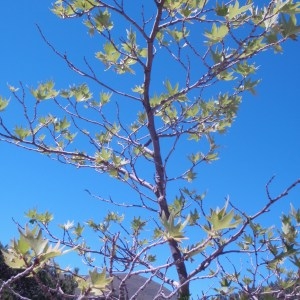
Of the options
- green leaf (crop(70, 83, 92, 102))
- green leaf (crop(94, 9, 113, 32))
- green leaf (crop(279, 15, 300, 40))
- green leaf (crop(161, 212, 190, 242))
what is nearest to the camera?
green leaf (crop(161, 212, 190, 242))

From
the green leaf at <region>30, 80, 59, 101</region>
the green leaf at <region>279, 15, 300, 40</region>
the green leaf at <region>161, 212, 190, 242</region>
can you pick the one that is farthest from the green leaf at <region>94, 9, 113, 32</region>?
the green leaf at <region>161, 212, 190, 242</region>

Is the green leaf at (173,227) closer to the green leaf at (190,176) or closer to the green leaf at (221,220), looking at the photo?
the green leaf at (221,220)

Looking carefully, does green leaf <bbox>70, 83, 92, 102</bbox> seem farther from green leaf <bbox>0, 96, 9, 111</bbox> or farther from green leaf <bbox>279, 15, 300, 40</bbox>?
green leaf <bbox>279, 15, 300, 40</bbox>

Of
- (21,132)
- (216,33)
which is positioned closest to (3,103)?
(21,132)

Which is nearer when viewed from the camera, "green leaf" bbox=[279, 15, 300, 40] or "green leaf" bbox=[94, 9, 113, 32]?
"green leaf" bbox=[279, 15, 300, 40]

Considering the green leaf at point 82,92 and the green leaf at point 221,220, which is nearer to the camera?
the green leaf at point 221,220

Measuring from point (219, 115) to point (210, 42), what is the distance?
0.88 meters

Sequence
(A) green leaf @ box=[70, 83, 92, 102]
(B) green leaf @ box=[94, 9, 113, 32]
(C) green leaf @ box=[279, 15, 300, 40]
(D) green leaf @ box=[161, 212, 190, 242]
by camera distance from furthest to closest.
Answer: (A) green leaf @ box=[70, 83, 92, 102], (B) green leaf @ box=[94, 9, 113, 32], (C) green leaf @ box=[279, 15, 300, 40], (D) green leaf @ box=[161, 212, 190, 242]

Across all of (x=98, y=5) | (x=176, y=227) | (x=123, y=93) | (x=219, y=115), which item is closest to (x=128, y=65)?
(x=123, y=93)

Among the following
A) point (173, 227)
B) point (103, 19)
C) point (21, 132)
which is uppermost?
point (103, 19)

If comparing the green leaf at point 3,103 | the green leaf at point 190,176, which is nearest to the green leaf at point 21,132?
the green leaf at point 3,103

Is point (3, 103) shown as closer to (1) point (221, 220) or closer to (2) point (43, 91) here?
(2) point (43, 91)

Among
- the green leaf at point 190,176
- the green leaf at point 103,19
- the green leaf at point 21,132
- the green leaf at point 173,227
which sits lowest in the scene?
the green leaf at point 173,227

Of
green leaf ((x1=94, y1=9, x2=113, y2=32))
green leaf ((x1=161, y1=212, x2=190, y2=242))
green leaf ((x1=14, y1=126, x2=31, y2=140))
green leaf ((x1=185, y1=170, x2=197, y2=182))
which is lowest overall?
green leaf ((x1=161, y1=212, x2=190, y2=242))
